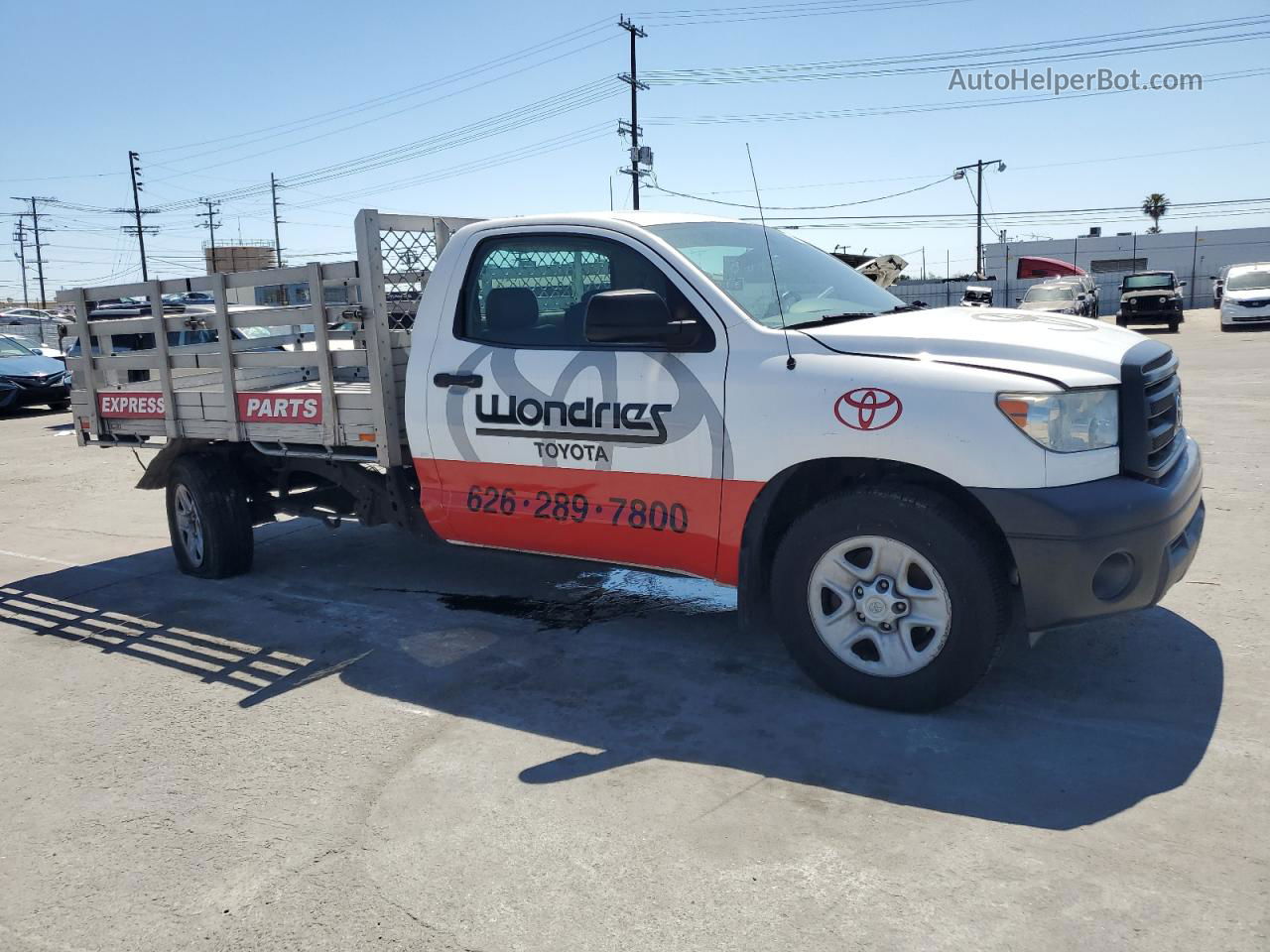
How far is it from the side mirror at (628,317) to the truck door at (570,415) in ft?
0.46

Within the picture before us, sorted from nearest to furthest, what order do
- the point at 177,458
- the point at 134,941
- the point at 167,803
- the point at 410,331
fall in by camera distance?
the point at 134,941 < the point at 167,803 < the point at 410,331 < the point at 177,458

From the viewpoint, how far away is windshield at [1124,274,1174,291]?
28.8 m

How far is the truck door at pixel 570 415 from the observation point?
429 cm

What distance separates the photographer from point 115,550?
7.68 metres

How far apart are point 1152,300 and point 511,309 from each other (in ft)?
93.1

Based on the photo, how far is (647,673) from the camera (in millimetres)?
4531

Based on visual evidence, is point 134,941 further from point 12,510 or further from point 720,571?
point 12,510

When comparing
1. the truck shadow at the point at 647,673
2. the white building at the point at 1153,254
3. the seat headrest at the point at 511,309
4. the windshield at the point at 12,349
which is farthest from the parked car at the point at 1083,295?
the windshield at the point at 12,349

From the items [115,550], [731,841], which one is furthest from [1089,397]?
[115,550]

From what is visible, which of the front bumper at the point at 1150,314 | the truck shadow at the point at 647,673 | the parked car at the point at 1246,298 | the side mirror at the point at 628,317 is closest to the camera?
the truck shadow at the point at 647,673

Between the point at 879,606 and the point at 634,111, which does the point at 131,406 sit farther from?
the point at 634,111

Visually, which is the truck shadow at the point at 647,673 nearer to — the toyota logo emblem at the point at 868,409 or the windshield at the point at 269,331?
the toyota logo emblem at the point at 868,409

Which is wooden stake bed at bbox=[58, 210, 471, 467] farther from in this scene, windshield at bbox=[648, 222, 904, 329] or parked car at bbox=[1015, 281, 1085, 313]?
parked car at bbox=[1015, 281, 1085, 313]

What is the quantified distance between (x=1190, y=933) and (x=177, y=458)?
6127 mm
